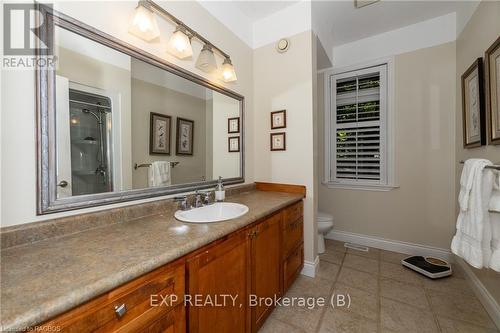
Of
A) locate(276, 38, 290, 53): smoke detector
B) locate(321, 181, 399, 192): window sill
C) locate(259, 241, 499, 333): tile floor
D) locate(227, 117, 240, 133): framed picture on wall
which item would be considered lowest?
locate(259, 241, 499, 333): tile floor

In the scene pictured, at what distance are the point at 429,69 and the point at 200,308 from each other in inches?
123

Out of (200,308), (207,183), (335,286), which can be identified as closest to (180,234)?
(200,308)

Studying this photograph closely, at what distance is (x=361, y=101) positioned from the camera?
276cm

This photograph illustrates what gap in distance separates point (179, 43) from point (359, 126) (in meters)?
2.33

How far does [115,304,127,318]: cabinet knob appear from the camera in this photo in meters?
0.62

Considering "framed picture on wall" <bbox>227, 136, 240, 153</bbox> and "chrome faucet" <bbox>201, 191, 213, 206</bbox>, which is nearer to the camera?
"chrome faucet" <bbox>201, 191, 213, 206</bbox>

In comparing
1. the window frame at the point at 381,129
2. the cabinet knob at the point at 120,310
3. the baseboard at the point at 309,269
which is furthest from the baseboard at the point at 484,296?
the cabinet knob at the point at 120,310

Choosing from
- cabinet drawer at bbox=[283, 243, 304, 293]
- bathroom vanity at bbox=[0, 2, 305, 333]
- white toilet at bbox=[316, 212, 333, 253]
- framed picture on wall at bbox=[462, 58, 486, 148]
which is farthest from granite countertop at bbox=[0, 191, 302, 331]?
framed picture on wall at bbox=[462, 58, 486, 148]

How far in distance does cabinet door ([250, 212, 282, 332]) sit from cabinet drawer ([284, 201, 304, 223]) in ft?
0.44

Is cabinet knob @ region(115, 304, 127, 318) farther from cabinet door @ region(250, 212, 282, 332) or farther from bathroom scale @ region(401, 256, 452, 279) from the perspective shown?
bathroom scale @ region(401, 256, 452, 279)

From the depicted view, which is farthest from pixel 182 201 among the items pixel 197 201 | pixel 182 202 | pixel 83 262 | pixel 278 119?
pixel 278 119

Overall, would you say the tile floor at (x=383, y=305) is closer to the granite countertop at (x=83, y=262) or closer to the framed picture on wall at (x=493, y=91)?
the granite countertop at (x=83, y=262)

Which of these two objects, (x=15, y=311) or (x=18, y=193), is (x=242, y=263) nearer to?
(x=15, y=311)

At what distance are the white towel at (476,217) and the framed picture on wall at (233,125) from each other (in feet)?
5.76
